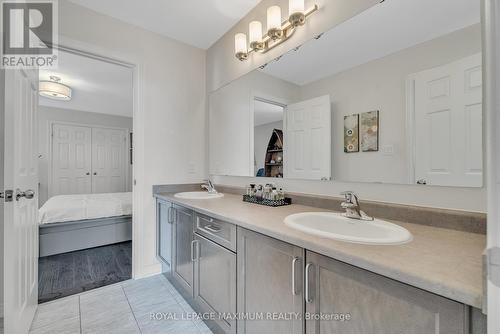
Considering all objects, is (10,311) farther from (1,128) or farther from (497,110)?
(497,110)

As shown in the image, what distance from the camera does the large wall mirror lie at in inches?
36.5

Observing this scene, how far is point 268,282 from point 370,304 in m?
0.44

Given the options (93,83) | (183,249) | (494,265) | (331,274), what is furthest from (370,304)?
(93,83)

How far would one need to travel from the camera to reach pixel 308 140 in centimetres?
151

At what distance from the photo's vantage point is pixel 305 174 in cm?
155

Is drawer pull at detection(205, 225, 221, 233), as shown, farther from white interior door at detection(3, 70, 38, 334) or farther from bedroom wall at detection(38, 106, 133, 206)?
bedroom wall at detection(38, 106, 133, 206)

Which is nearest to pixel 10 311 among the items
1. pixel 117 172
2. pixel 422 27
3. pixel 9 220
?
pixel 9 220

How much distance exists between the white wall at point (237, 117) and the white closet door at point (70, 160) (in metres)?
3.95

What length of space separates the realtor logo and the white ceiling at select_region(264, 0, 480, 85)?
61.6 inches

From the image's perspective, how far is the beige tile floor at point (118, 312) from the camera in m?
1.47

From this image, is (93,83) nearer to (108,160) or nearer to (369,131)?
(108,160)

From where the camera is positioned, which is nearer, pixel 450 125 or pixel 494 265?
pixel 494 265

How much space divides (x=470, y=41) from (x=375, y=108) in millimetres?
413

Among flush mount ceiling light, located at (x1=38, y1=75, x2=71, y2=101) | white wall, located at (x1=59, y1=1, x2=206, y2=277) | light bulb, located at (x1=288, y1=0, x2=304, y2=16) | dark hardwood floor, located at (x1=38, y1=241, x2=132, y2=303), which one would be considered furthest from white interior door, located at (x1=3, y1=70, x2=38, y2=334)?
flush mount ceiling light, located at (x1=38, y1=75, x2=71, y2=101)
